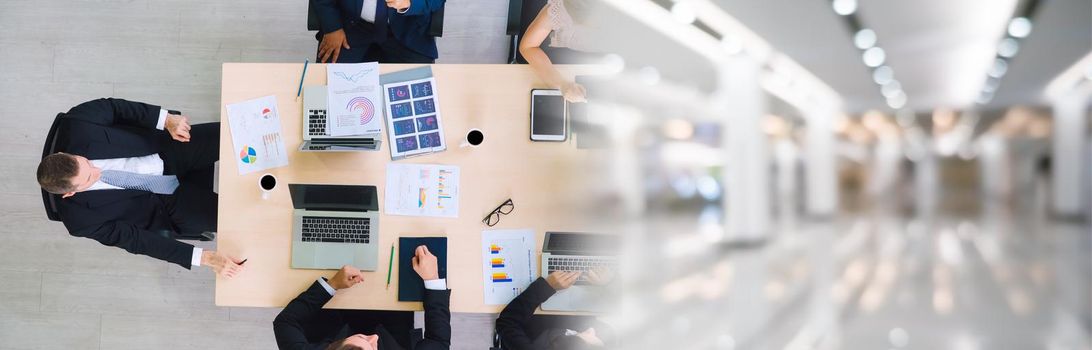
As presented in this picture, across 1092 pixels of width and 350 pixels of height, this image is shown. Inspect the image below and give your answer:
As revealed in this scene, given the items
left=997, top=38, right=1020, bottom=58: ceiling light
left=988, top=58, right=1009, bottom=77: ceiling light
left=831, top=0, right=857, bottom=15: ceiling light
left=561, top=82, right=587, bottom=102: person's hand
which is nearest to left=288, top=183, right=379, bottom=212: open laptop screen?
left=561, top=82, right=587, bottom=102: person's hand

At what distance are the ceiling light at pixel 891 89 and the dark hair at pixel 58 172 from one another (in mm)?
1843

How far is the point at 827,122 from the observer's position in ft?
4.25

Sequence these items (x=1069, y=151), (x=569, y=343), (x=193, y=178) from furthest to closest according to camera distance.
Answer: (x=1069, y=151)
(x=193, y=178)
(x=569, y=343)

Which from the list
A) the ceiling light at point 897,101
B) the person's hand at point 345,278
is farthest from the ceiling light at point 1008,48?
the person's hand at point 345,278

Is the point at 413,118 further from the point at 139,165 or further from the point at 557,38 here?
the point at 139,165

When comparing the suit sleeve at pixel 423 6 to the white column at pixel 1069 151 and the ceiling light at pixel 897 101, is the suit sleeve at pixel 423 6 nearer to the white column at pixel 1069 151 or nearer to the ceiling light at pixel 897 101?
the ceiling light at pixel 897 101

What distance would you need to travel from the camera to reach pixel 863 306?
388cm

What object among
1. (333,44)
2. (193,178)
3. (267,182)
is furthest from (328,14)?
(193,178)

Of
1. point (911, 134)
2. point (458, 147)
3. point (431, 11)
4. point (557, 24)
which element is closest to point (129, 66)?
point (431, 11)

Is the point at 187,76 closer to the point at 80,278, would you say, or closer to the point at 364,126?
the point at 80,278

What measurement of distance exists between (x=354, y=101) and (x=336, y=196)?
197 millimetres

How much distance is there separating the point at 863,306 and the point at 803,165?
3338 millimetres

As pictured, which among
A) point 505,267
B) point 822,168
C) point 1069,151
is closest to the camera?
point 505,267

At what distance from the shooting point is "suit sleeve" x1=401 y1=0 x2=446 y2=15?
1.24 metres
